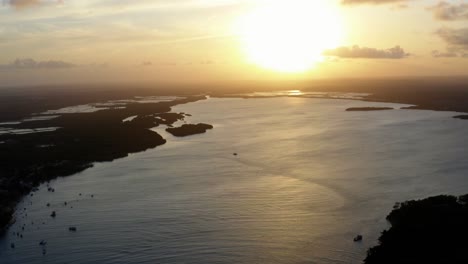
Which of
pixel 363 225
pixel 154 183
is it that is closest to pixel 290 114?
pixel 154 183

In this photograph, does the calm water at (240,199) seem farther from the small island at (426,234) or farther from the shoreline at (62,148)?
the shoreline at (62,148)

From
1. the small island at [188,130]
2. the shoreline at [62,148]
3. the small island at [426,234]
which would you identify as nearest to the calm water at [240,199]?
the small island at [426,234]

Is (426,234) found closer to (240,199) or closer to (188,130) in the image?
(240,199)

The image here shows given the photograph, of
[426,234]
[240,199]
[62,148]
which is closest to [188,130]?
[62,148]

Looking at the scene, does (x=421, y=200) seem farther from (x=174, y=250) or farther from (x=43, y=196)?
(x=43, y=196)

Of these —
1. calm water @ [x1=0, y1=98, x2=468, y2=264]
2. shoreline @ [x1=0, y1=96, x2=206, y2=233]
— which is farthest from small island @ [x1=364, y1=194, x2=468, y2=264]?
shoreline @ [x1=0, y1=96, x2=206, y2=233]

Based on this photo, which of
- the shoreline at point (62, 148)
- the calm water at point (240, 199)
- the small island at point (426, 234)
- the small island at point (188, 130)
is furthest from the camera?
the small island at point (188, 130)

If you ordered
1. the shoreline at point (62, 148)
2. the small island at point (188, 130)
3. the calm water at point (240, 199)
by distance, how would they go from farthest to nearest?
the small island at point (188, 130), the shoreline at point (62, 148), the calm water at point (240, 199)
